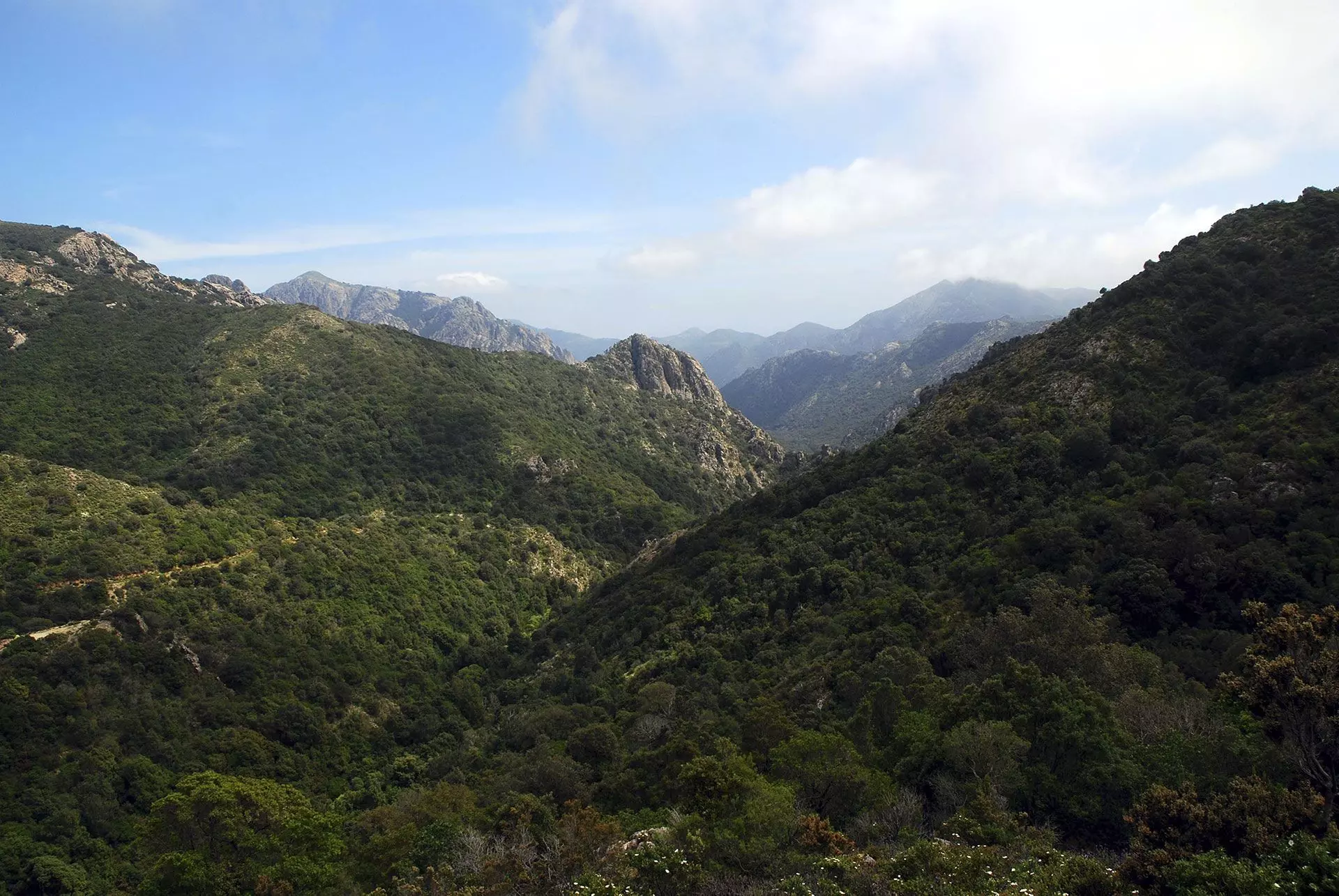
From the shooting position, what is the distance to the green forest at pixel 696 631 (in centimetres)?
1994

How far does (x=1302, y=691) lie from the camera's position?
50.8ft

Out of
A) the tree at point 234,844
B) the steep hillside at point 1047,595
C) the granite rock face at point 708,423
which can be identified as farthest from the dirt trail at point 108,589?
the granite rock face at point 708,423

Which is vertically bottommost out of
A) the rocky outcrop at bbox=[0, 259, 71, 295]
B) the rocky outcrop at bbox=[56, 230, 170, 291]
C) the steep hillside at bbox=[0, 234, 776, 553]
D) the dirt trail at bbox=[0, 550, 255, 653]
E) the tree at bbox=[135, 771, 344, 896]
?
the tree at bbox=[135, 771, 344, 896]

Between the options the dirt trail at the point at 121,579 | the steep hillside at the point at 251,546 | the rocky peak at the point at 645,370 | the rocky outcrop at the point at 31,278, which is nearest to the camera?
the steep hillside at the point at 251,546

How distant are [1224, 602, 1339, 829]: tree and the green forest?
100mm

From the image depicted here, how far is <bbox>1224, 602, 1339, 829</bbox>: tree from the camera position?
1554cm

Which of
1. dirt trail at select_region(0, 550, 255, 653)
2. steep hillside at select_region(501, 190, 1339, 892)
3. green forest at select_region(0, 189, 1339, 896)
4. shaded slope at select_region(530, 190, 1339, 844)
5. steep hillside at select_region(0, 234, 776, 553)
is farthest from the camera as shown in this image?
steep hillside at select_region(0, 234, 776, 553)

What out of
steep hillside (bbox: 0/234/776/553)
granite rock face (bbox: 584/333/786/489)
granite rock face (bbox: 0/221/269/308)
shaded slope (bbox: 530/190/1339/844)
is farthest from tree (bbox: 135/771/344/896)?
granite rock face (bbox: 584/333/786/489)

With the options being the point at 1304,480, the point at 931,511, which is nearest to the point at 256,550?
the point at 931,511

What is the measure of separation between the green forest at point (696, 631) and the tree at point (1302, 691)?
0.10 metres

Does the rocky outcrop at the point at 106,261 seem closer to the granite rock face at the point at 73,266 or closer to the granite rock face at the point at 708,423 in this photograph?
the granite rock face at the point at 73,266

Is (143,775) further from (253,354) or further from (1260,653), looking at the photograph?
(253,354)

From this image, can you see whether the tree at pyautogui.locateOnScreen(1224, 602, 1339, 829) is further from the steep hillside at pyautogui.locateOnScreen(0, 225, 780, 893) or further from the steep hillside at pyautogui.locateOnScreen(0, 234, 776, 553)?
the steep hillside at pyautogui.locateOnScreen(0, 234, 776, 553)

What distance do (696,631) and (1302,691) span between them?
147 ft
